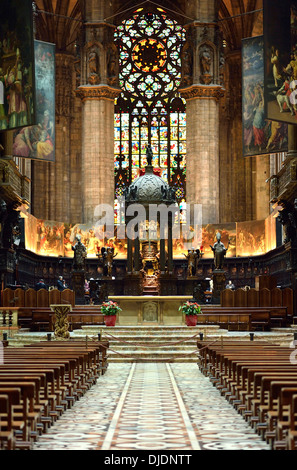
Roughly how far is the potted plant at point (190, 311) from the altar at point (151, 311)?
3.52ft

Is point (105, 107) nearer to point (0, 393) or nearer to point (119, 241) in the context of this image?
point (119, 241)

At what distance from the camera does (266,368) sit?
9688 mm

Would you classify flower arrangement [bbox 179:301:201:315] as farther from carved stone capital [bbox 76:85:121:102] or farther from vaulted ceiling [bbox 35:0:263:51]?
vaulted ceiling [bbox 35:0:263:51]

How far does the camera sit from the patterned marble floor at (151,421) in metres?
8.52

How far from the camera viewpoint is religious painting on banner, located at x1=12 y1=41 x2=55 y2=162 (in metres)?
32.6

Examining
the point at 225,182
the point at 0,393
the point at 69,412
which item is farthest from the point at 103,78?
the point at 0,393

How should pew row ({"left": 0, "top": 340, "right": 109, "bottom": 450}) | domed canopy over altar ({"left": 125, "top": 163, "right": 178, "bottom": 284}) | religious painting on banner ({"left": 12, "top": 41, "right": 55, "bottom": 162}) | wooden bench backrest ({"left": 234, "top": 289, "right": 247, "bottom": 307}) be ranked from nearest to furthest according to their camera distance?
pew row ({"left": 0, "top": 340, "right": 109, "bottom": 450}) < wooden bench backrest ({"left": 234, "top": 289, "right": 247, "bottom": 307}) < domed canopy over altar ({"left": 125, "top": 163, "right": 178, "bottom": 284}) < religious painting on banner ({"left": 12, "top": 41, "right": 55, "bottom": 162})

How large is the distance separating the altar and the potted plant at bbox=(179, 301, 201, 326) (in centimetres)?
107

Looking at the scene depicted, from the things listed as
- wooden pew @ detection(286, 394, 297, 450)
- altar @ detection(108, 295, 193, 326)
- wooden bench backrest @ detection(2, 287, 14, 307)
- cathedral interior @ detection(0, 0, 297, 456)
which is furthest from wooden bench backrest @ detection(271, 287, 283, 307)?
wooden pew @ detection(286, 394, 297, 450)

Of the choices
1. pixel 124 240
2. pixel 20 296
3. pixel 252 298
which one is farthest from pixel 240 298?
pixel 124 240

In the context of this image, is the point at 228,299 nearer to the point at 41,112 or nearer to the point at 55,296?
the point at 55,296
